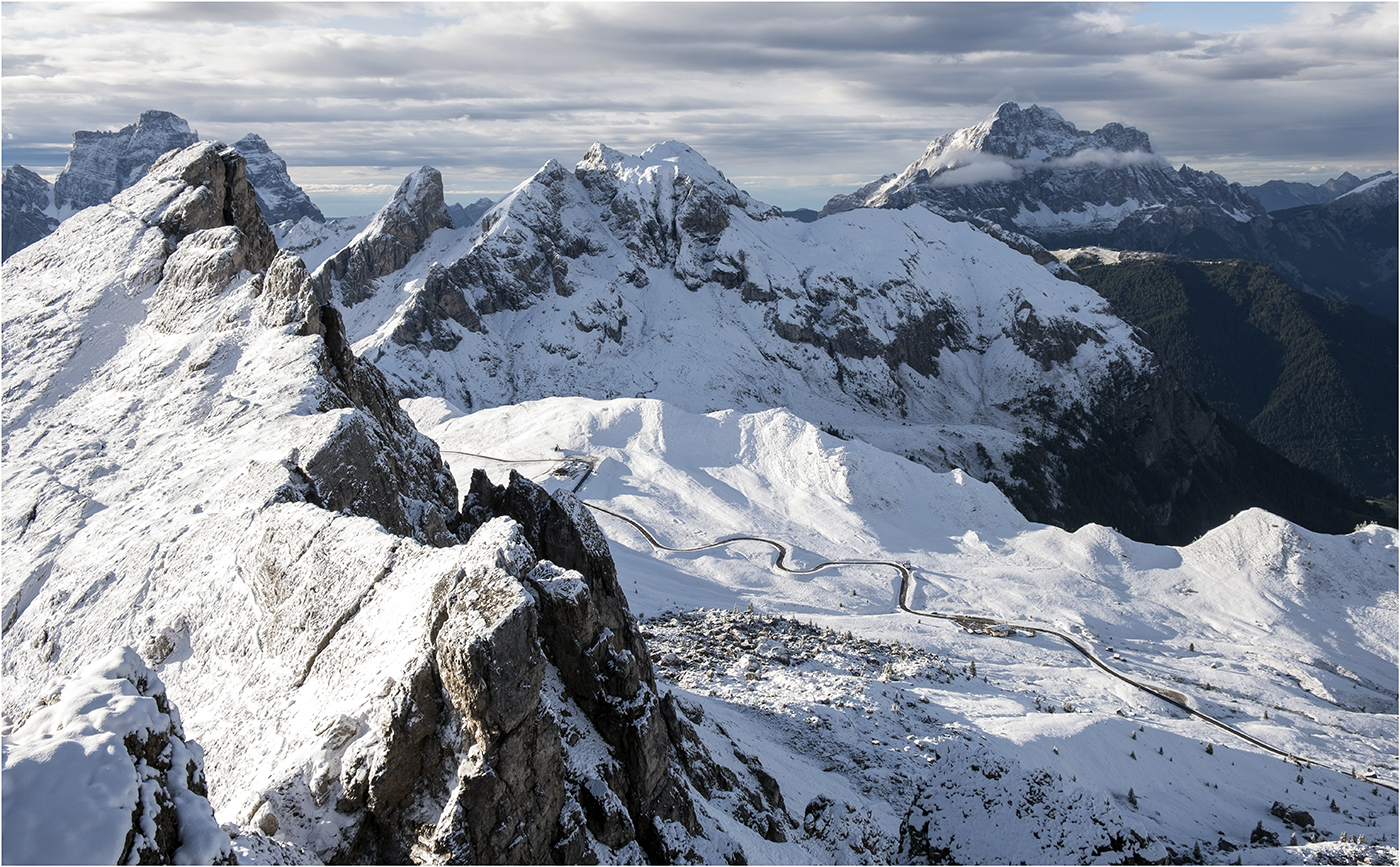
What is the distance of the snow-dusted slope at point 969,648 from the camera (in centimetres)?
2242

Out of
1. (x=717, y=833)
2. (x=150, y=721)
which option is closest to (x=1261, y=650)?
(x=717, y=833)

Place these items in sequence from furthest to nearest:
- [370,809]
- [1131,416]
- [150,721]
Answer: [1131,416] < [370,809] < [150,721]

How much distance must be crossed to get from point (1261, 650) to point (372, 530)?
5421cm

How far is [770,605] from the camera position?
50031mm

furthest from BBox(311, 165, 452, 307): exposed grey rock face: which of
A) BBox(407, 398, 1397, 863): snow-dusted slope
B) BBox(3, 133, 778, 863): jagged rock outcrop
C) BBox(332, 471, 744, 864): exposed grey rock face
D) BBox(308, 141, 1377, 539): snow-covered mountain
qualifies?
BBox(332, 471, 744, 864): exposed grey rock face

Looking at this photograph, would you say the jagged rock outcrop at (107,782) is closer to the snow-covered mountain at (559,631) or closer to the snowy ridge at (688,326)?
the snow-covered mountain at (559,631)

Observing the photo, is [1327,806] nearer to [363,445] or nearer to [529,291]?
[363,445]

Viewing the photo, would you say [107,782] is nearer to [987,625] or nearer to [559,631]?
[559,631]

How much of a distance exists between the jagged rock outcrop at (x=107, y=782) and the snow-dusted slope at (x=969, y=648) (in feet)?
44.8

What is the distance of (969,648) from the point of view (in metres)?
43.2

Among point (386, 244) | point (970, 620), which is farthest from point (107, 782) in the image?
point (386, 244)

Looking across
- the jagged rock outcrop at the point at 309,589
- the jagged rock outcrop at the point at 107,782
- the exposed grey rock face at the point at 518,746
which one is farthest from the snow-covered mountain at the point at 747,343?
the jagged rock outcrop at the point at 107,782

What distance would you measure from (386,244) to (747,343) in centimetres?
8774

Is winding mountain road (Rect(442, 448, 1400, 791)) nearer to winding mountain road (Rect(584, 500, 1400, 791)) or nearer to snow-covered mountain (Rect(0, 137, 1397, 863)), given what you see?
winding mountain road (Rect(584, 500, 1400, 791))
